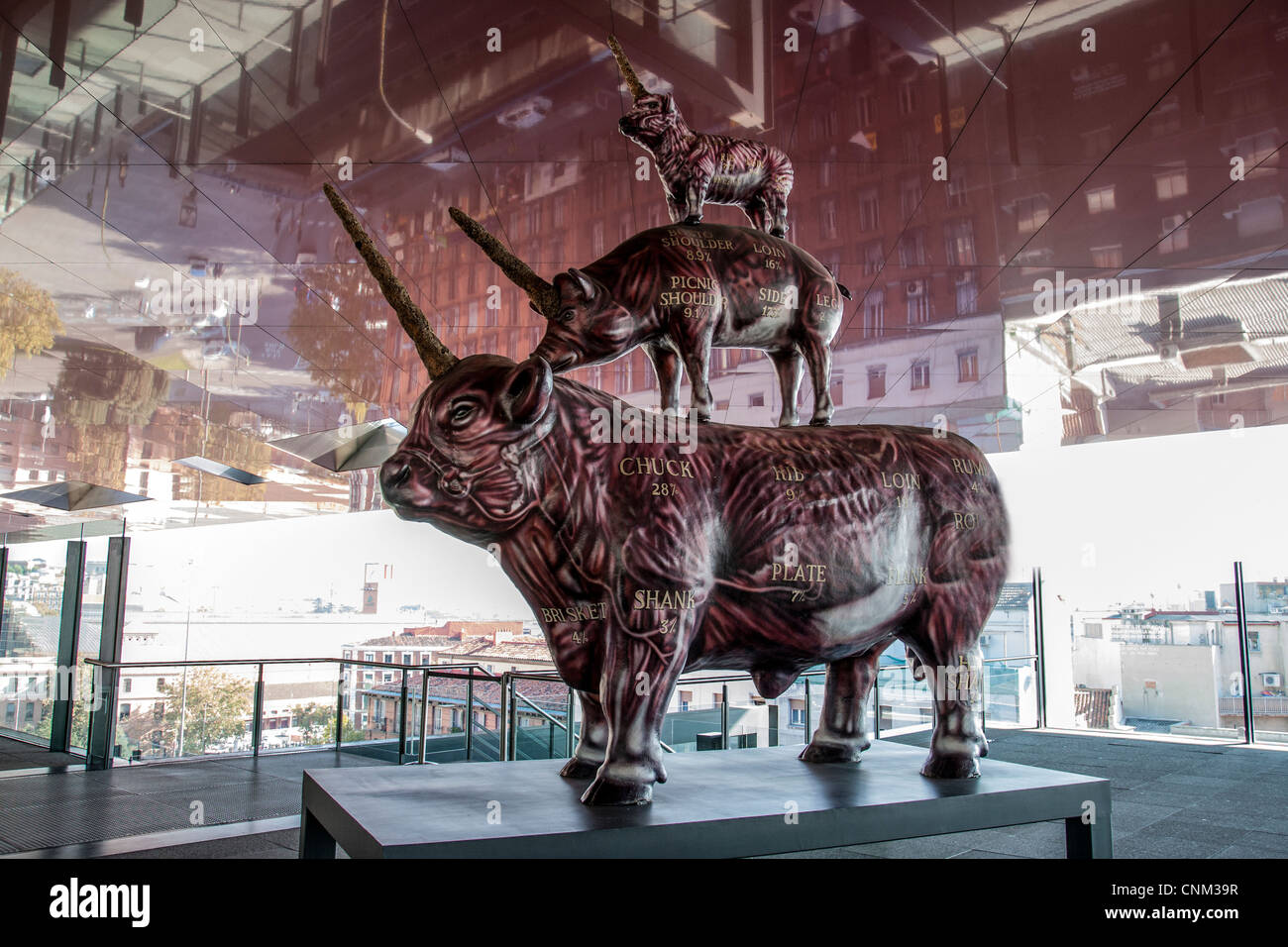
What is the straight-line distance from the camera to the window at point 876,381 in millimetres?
9234

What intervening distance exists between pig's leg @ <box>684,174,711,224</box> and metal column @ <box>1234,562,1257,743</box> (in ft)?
33.1

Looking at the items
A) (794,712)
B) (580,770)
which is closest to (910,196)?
(580,770)

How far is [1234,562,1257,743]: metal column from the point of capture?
9766mm

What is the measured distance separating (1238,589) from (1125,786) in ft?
15.6

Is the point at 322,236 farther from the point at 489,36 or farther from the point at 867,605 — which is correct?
the point at 867,605

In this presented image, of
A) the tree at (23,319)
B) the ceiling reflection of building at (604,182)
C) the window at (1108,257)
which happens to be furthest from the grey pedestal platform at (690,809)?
the tree at (23,319)

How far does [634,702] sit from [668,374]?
1018mm

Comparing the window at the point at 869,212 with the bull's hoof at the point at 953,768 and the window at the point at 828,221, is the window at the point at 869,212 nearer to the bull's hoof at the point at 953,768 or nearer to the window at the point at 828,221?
the window at the point at 828,221

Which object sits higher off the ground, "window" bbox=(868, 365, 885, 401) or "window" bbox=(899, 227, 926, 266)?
"window" bbox=(899, 227, 926, 266)

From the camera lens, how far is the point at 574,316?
2.41 m

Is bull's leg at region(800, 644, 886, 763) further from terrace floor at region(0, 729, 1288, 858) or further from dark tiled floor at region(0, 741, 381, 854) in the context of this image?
dark tiled floor at region(0, 741, 381, 854)

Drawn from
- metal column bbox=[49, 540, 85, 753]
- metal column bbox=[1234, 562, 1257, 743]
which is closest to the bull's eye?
metal column bbox=[49, 540, 85, 753]
